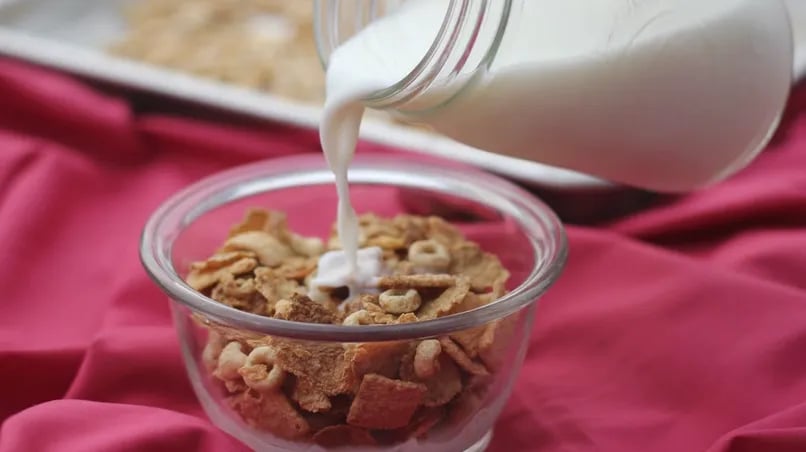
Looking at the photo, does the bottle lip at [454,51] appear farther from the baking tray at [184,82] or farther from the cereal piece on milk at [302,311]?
the baking tray at [184,82]

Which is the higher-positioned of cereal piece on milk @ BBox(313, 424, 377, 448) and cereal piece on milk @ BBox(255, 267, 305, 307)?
cereal piece on milk @ BBox(255, 267, 305, 307)

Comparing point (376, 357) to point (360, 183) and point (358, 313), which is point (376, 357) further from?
point (360, 183)

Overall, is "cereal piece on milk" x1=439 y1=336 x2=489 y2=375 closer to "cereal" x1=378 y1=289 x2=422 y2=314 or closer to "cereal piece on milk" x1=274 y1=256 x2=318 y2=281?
"cereal" x1=378 y1=289 x2=422 y2=314

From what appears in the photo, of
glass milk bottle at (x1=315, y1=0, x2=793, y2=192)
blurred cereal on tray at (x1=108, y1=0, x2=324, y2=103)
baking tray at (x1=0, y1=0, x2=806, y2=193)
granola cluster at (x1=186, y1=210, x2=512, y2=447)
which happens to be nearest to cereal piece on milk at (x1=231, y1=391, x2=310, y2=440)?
granola cluster at (x1=186, y1=210, x2=512, y2=447)

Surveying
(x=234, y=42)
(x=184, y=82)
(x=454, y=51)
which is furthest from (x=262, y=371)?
(x=234, y=42)

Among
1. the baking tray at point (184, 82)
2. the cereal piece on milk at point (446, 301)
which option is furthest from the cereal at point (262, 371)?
the baking tray at point (184, 82)

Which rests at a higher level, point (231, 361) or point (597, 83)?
point (597, 83)
